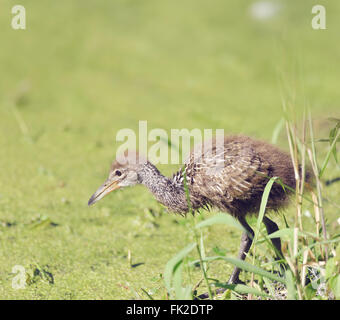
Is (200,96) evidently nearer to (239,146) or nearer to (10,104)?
(10,104)

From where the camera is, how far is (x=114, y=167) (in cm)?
351

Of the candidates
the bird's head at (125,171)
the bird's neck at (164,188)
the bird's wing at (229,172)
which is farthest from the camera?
the bird's head at (125,171)

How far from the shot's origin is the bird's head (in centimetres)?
346

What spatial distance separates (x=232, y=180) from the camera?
3.02 metres

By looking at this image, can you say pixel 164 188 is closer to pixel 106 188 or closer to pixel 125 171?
pixel 125 171

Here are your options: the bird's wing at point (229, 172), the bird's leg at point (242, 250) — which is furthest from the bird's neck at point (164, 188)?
the bird's leg at point (242, 250)

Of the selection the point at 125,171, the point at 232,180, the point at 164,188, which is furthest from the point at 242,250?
the point at 125,171

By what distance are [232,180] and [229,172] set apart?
50 millimetres

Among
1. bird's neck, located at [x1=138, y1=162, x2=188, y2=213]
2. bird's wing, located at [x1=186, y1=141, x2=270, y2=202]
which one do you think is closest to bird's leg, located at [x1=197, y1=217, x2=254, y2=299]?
bird's wing, located at [x1=186, y1=141, x2=270, y2=202]

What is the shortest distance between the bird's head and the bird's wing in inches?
16.0

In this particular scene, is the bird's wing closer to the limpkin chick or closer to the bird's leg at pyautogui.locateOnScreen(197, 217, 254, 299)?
the limpkin chick

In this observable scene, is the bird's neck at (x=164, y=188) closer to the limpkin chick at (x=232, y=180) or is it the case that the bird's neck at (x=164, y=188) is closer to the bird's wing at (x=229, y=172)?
the limpkin chick at (x=232, y=180)

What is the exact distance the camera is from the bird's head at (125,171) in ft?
11.4
